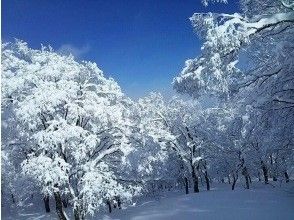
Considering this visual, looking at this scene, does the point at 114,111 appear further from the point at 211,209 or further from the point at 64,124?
the point at 211,209

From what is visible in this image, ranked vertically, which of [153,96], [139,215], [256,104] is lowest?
[139,215]

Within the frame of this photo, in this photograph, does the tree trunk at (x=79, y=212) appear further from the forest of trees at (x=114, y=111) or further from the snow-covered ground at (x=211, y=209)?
the snow-covered ground at (x=211, y=209)

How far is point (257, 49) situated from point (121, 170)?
11466 mm

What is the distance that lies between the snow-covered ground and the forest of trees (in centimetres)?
543

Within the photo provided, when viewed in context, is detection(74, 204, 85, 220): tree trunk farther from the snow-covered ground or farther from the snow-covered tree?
the snow-covered ground

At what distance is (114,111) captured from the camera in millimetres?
18250

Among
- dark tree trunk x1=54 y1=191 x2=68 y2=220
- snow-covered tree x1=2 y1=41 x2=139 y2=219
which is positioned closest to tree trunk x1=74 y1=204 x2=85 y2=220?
snow-covered tree x1=2 y1=41 x2=139 y2=219

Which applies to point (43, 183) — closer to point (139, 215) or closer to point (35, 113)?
point (35, 113)

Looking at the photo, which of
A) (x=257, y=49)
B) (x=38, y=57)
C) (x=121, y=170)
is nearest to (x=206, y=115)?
(x=121, y=170)

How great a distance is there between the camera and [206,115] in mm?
46219

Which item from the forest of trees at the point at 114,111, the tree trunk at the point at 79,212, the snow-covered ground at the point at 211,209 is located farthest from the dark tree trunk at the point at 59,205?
the snow-covered ground at the point at 211,209

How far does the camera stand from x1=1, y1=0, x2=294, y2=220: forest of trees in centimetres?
856

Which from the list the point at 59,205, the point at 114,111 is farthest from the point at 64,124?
the point at 59,205

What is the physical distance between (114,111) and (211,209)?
12.9 meters
